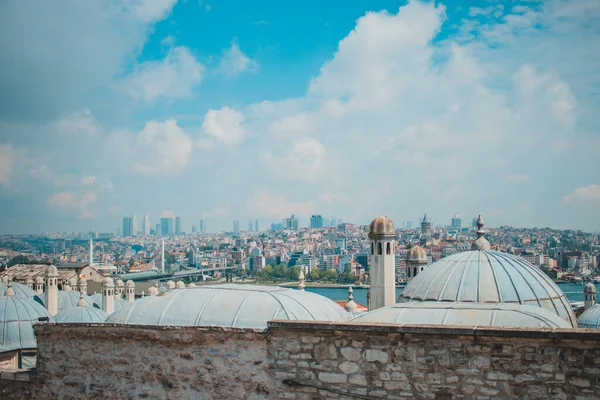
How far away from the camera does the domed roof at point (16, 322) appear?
14.7 m

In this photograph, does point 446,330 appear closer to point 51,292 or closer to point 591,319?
point 591,319

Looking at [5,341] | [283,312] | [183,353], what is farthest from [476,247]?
[5,341]

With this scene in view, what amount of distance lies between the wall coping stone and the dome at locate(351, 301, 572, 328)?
0.31 m

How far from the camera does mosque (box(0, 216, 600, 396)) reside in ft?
15.3

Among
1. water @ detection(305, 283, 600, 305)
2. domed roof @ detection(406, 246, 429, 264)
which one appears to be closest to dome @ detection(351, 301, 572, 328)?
domed roof @ detection(406, 246, 429, 264)

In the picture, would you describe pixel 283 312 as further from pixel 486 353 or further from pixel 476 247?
pixel 476 247

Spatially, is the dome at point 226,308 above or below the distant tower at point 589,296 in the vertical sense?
above

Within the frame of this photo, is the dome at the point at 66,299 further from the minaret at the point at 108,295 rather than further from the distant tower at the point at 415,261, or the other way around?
the distant tower at the point at 415,261

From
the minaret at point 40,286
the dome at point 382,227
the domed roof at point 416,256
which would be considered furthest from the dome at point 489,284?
the minaret at point 40,286

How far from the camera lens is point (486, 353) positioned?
380cm

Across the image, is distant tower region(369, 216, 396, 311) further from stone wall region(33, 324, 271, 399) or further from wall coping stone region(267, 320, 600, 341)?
wall coping stone region(267, 320, 600, 341)

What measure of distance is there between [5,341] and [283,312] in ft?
41.0

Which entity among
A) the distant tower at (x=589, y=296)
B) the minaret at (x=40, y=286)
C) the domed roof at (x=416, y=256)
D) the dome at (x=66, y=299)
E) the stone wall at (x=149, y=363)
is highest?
the domed roof at (x=416, y=256)

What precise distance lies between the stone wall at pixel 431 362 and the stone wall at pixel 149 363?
0.88 ft
